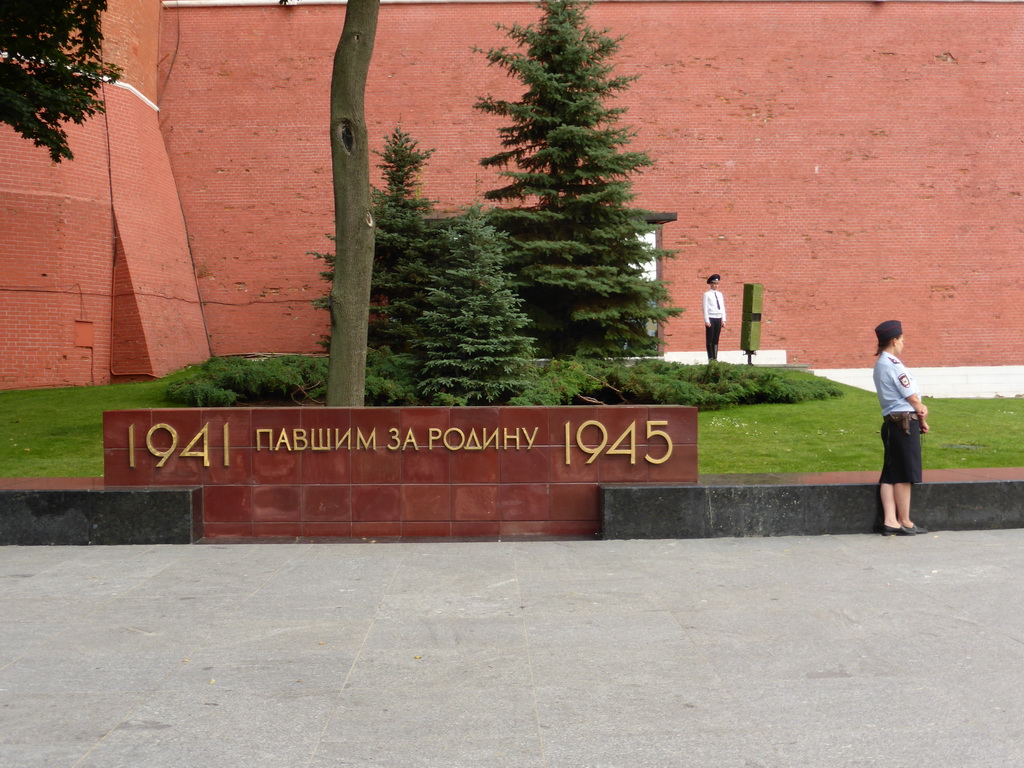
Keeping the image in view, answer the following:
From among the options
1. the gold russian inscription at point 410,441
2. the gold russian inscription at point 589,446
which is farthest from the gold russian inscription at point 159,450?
the gold russian inscription at point 589,446

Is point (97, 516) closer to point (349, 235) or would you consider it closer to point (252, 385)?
point (349, 235)

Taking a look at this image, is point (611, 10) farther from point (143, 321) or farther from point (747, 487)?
point (747, 487)

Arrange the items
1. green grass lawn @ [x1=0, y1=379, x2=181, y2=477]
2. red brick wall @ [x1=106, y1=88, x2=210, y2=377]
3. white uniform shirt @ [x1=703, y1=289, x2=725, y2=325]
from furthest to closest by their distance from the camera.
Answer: red brick wall @ [x1=106, y1=88, x2=210, y2=377] < white uniform shirt @ [x1=703, y1=289, x2=725, y2=325] < green grass lawn @ [x1=0, y1=379, x2=181, y2=477]

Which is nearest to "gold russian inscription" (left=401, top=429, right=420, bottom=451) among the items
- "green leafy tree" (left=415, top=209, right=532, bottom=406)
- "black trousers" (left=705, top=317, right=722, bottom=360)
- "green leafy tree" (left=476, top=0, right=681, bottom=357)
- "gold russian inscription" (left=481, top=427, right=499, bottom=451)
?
"gold russian inscription" (left=481, top=427, right=499, bottom=451)

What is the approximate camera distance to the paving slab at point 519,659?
3.58 meters

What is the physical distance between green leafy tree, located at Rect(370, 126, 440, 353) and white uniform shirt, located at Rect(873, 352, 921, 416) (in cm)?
1045

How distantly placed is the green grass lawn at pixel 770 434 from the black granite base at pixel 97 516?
236 cm

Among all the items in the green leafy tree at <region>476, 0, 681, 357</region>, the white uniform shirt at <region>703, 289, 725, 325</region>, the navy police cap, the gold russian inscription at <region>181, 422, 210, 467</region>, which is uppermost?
the green leafy tree at <region>476, 0, 681, 357</region>

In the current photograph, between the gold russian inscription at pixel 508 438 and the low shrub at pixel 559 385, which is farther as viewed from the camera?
the low shrub at pixel 559 385

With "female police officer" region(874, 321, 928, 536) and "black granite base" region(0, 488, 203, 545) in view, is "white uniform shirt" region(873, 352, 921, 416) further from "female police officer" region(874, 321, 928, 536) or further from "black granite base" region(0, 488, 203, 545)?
"black granite base" region(0, 488, 203, 545)

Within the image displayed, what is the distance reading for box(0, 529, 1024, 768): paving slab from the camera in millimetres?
3580

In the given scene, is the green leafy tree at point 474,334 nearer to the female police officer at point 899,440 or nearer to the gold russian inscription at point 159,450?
the gold russian inscription at point 159,450

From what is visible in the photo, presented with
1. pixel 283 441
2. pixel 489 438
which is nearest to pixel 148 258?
pixel 283 441

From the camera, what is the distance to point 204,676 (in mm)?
4387
